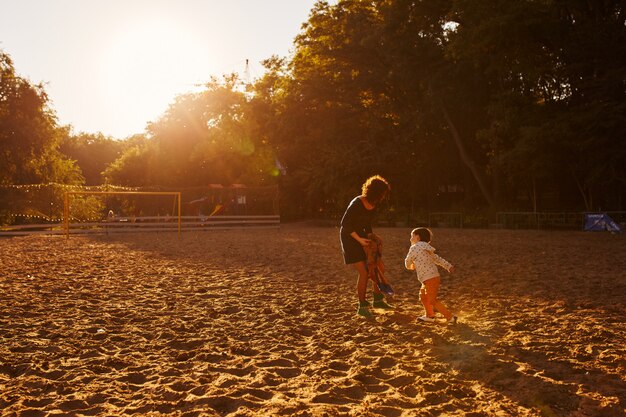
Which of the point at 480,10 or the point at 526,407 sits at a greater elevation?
the point at 480,10

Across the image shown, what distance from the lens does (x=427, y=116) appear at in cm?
3247

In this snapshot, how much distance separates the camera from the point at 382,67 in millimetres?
33750

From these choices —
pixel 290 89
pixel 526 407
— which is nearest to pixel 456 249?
pixel 526 407

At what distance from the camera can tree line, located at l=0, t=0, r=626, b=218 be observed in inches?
974

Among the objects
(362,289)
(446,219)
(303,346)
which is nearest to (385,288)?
(362,289)

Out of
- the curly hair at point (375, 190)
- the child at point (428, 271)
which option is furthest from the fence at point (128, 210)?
the child at point (428, 271)

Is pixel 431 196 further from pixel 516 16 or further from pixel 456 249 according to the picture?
pixel 456 249

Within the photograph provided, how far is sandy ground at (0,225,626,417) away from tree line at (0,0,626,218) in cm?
1528

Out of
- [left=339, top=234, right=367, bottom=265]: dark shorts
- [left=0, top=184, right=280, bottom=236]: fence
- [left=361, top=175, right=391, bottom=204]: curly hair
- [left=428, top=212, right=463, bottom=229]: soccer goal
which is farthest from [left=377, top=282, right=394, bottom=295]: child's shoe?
[left=428, top=212, right=463, bottom=229]: soccer goal

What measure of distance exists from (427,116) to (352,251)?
86.7ft

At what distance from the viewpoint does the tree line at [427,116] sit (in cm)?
2473

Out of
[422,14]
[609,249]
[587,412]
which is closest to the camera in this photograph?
[587,412]

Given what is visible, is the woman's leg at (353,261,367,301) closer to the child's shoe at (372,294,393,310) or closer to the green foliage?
the child's shoe at (372,294,393,310)

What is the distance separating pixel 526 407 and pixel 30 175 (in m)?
44.1
